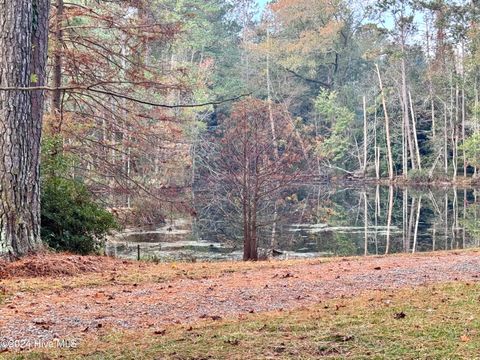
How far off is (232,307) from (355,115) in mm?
34927

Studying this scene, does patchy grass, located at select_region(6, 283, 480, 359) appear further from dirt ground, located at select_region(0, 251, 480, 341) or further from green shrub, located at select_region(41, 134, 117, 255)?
green shrub, located at select_region(41, 134, 117, 255)

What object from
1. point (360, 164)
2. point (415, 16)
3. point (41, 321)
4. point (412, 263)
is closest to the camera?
point (41, 321)

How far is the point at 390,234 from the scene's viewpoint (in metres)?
16.8

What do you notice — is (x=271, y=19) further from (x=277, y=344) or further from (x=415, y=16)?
(x=277, y=344)

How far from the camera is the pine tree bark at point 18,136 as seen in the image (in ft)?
21.3

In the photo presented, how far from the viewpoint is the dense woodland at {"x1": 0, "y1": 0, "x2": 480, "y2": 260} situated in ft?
27.2

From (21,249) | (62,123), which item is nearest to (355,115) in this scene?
(62,123)

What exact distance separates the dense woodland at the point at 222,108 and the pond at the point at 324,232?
795 millimetres

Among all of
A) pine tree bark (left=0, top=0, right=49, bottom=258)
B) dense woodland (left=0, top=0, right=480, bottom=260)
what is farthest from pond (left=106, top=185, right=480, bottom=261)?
pine tree bark (left=0, top=0, right=49, bottom=258)

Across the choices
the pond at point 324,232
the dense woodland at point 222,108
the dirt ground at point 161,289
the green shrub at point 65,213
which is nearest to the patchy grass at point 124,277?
the dirt ground at point 161,289

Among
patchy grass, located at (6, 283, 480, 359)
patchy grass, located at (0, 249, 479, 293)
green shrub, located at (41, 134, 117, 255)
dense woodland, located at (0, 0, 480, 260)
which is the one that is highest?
dense woodland, located at (0, 0, 480, 260)

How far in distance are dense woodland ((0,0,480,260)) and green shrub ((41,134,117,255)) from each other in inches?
0.9

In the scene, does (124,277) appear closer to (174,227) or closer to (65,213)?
(65,213)

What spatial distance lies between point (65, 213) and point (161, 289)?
334 centimetres
